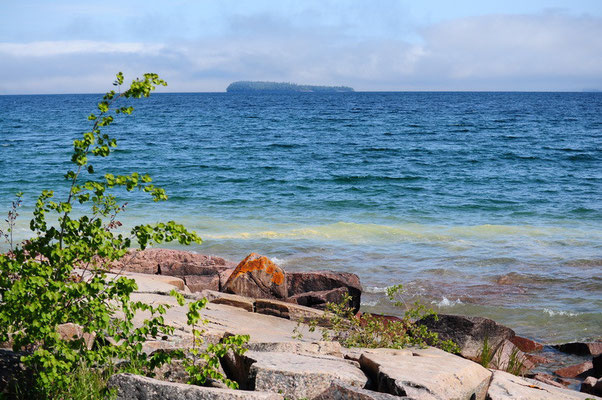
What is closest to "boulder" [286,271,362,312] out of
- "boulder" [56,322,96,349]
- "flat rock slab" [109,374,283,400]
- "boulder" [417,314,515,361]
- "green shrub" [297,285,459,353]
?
"boulder" [417,314,515,361]

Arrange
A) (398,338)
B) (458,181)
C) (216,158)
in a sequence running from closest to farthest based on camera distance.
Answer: (398,338) → (458,181) → (216,158)

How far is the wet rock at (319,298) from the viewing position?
1045cm

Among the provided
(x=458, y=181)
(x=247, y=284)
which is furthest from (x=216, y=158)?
(x=247, y=284)

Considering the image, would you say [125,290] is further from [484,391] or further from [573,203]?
[573,203]

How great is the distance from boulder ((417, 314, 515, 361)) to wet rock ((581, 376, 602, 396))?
118 centimetres

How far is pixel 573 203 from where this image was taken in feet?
73.3

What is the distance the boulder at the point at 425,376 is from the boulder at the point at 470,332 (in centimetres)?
185

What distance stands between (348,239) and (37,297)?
40.6 feet

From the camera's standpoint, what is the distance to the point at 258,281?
10.5 metres

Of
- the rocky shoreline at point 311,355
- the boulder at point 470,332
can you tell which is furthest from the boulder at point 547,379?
the boulder at point 470,332

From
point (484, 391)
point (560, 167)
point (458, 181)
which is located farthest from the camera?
point (560, 167)

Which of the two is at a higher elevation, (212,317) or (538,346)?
(212,317)

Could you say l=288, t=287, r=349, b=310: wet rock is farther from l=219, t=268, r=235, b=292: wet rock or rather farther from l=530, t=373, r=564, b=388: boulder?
l=530, t=373, r=564, b=388: boulder

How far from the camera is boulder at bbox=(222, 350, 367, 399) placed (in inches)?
198
